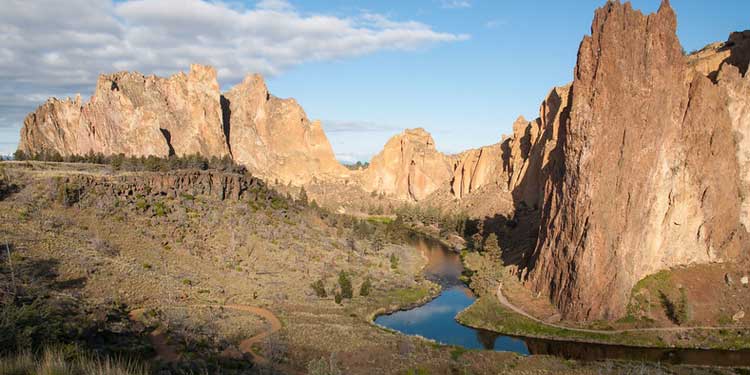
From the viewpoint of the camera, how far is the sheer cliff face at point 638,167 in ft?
161

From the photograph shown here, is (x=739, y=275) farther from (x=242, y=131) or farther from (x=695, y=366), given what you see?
(x=242, y=131)

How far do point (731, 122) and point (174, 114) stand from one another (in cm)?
15183

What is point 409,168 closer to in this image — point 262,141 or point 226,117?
point 262,141

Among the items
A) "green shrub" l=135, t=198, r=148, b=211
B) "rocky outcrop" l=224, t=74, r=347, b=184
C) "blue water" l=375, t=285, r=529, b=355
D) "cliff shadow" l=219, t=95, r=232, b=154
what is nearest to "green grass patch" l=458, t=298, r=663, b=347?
"blue water" l=375, t=285, r=529, b=355

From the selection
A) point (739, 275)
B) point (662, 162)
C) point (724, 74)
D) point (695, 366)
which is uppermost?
point (724, 74)

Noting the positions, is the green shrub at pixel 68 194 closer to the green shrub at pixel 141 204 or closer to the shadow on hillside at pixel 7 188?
the shadow on hillside at pixel 7 188

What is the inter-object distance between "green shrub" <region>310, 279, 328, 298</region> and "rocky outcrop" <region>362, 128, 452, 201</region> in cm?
12499

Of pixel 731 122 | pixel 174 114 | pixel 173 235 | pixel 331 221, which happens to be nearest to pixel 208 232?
pixel 173 235

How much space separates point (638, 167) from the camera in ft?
162

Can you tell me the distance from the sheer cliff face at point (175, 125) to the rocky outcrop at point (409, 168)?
22780mm

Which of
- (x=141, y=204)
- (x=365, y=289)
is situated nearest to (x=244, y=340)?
(x=365, y=289)

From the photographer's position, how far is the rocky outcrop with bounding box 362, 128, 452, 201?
591 feet

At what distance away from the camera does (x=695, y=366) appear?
125 feet

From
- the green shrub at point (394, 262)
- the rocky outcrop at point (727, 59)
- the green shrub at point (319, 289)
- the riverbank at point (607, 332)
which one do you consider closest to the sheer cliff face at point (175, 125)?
the green shrub at point (394, 262)
